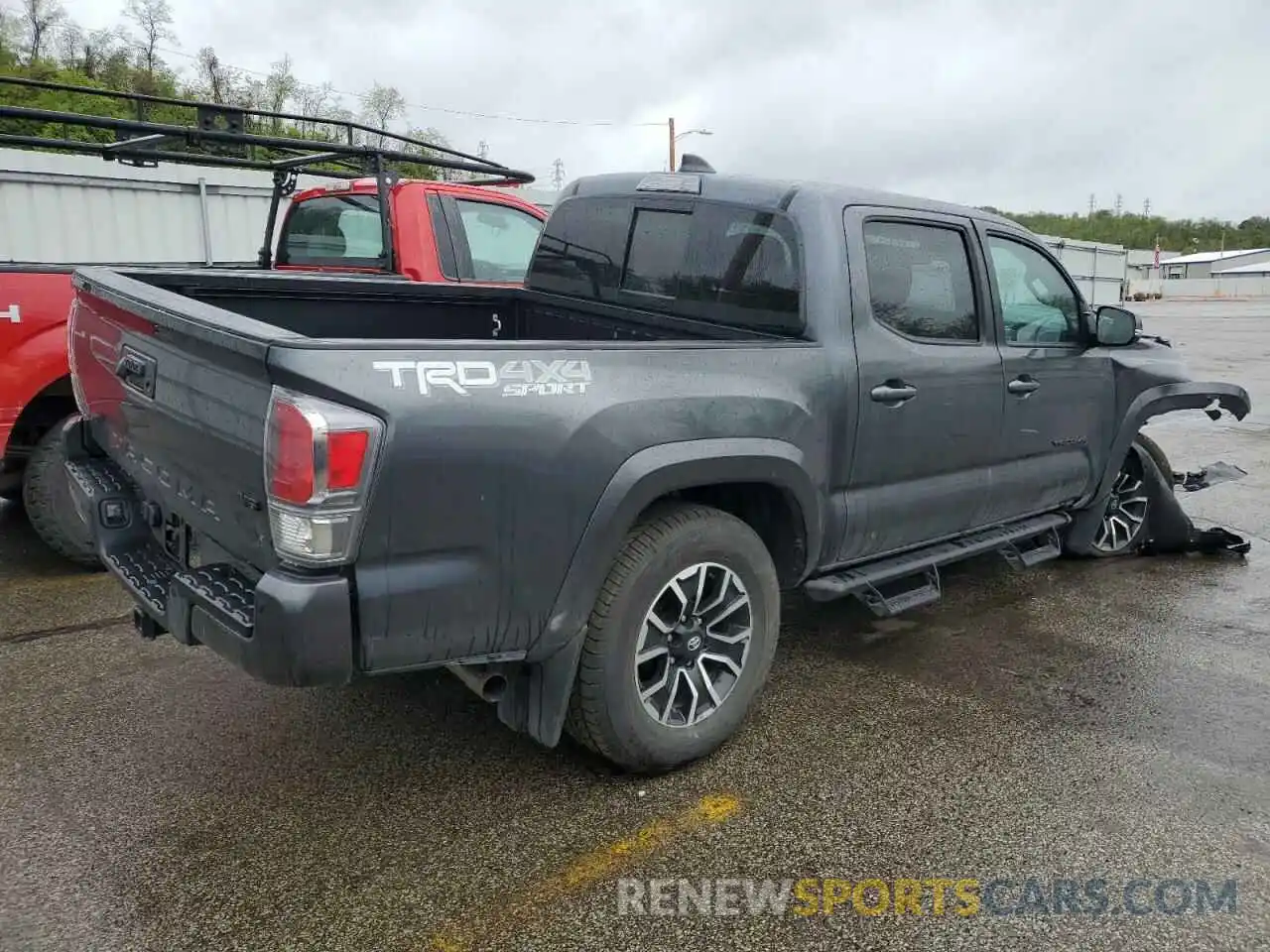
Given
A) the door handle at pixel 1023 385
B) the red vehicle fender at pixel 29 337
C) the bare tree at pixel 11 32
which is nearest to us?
the door handle at pixel 1023 385

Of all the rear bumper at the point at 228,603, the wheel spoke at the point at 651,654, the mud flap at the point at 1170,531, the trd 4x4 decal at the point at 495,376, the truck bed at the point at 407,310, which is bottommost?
the mud flap at the point at 1170,531

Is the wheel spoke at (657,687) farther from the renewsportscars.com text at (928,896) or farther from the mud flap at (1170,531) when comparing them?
the mud flap at (1170,531)

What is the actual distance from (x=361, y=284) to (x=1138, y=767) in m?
3.53

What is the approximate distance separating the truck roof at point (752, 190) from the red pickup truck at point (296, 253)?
1.75 meters

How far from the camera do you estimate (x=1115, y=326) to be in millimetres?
4652

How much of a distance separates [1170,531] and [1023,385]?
2.08 m

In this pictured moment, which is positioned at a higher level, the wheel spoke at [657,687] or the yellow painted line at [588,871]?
the wheel spoke at [657,687]

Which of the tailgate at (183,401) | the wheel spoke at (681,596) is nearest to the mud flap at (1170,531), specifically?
the wheel spoke at (681,596)

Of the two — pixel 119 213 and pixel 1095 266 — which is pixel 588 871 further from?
pixel 1095 266

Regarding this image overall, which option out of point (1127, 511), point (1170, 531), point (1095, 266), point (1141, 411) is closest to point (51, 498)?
point (1141, 411)

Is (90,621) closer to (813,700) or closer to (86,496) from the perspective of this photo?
(86,496)

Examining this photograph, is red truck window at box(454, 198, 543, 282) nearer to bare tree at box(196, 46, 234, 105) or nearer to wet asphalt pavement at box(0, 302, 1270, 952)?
wet asphalt pavement at box(0, 302, 1270, 952)

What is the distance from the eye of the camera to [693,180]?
152 inches

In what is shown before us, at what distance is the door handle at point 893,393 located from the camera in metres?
3.59
